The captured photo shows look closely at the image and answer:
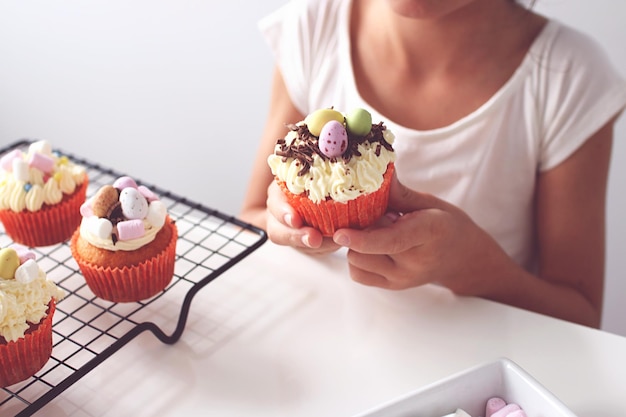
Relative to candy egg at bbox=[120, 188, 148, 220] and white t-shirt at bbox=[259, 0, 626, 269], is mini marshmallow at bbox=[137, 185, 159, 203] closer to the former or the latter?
candy egg at bbox=[120, 188, 148, 220]

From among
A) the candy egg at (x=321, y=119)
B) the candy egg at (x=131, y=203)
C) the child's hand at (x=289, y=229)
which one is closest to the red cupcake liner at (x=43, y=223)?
the candy egg at (x=131, y=203)

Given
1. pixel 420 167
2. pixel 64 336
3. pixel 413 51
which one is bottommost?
pixel 64 336

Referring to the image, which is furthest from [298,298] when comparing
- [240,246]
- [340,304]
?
[240,246]

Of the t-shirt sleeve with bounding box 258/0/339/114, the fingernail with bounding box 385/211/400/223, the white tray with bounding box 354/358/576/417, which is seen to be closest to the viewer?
the white tray with bounding box 354/358/576/417

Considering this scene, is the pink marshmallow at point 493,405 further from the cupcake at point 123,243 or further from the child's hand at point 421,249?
the cupcake at point 123,243

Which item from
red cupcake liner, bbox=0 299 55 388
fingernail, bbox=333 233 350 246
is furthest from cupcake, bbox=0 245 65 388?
fingernail, bbox=333 233 350 246

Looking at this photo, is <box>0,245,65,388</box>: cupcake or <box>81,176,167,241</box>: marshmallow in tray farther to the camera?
<box>81,176,167,241</box>: marshmallow in tray

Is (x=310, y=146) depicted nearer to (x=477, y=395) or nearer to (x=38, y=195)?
(x=477, y=395)

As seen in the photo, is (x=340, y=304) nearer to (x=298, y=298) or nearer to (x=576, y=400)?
(x=298, y=298)
